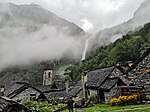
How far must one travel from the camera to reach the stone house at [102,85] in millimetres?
35250

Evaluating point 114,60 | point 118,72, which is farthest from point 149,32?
point 118,72

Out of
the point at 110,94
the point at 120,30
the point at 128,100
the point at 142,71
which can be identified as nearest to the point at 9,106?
the point at 128,100

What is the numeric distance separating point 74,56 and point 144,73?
16074cm

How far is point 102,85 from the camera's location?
3809 centimetres

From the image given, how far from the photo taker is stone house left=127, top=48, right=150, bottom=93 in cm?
2488

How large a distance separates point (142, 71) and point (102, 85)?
13.5 metres

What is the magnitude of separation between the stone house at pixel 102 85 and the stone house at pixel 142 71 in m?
8.24

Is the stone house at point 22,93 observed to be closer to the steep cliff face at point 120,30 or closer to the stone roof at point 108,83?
the stone roof at point 108,83

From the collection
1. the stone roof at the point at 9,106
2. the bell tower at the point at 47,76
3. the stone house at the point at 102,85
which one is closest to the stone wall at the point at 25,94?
the stone house at the point at 102,85

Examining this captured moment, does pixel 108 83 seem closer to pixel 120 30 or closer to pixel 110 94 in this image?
pixel 110 94

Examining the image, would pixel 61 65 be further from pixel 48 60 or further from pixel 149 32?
pixel 149 32

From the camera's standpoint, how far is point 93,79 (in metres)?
42.5

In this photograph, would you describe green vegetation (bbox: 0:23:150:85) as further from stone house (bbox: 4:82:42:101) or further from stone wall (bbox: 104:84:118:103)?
stone wall (bbox: 104:84:118:103)

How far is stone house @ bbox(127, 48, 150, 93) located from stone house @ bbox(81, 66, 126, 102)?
8.24 metres
